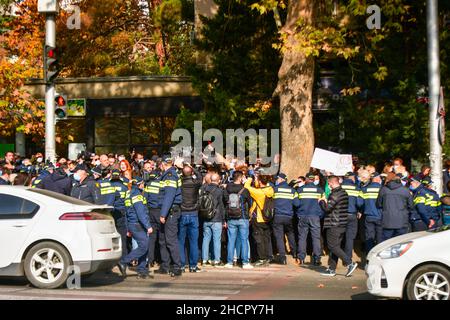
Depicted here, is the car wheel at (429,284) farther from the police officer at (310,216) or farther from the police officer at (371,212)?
the police officer at (310,216)

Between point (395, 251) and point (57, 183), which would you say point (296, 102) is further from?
point (395, 251)

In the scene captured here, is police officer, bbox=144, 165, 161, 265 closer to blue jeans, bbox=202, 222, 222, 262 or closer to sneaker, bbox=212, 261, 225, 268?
blue jeans, bbox=202, 222, 222, 262

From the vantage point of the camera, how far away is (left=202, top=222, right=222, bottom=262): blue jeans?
15.7 meters

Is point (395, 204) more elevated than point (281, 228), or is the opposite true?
point (395, 204)

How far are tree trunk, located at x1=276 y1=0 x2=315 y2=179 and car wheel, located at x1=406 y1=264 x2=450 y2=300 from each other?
8.08m

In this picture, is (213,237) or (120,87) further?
(120,87)

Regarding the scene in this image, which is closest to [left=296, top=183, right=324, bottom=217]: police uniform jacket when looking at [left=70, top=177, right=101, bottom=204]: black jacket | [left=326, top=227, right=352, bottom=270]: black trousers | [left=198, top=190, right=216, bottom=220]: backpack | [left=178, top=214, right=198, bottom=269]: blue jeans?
[left=326, top=227, right=352, bottom=270]: black trousers

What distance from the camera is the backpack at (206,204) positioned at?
15.4 metres

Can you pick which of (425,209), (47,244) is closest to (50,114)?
(47,244)

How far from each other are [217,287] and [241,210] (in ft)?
10.1

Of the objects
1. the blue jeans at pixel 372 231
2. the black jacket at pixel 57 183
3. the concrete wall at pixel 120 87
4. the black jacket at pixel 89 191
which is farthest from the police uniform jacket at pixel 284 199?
the concrete wall at pixel 120 87

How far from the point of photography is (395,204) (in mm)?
14414

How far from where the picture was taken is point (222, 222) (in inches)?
628
